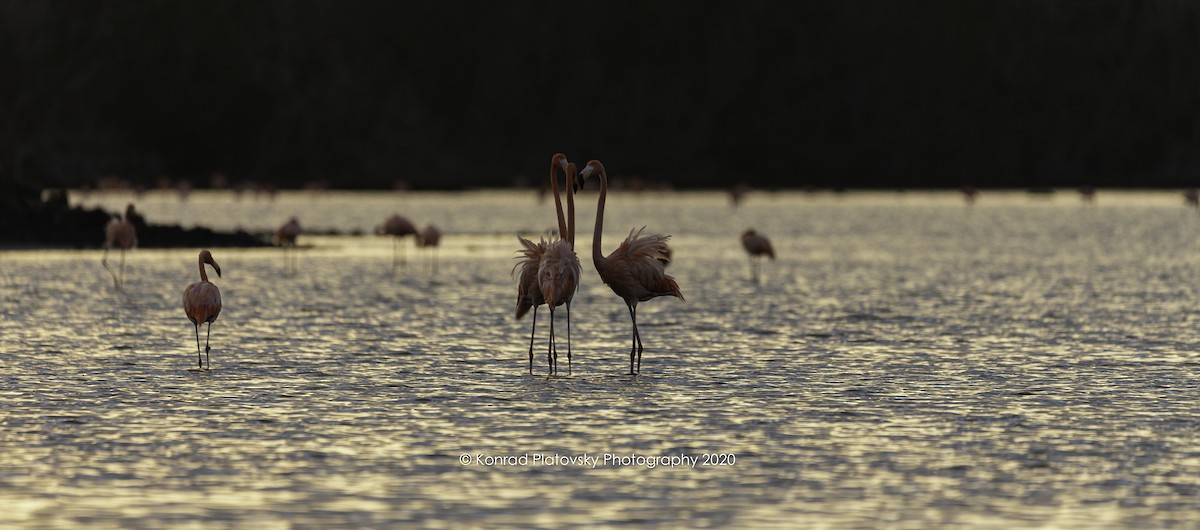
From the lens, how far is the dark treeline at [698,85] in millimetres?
131000

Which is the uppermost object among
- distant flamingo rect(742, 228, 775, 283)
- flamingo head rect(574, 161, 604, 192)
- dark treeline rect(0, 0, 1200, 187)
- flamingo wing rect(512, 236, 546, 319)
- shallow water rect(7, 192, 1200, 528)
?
dark treeline rect(0, 0, 1200, 187)

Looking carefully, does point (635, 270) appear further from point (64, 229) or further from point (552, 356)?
point (64, 229)

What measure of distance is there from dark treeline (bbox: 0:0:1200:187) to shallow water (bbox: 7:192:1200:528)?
97.9 metres

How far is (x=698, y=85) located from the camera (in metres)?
149

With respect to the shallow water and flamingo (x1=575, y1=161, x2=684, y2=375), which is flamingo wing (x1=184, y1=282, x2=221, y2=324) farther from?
flamingo (x1=575, y1=161, x2=684, y2=375)

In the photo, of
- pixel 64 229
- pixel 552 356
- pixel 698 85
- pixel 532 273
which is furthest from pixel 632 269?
pixel 698 85

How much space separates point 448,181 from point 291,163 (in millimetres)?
10667

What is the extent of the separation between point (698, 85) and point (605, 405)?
13396 centimetres

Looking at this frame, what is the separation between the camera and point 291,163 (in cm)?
12738

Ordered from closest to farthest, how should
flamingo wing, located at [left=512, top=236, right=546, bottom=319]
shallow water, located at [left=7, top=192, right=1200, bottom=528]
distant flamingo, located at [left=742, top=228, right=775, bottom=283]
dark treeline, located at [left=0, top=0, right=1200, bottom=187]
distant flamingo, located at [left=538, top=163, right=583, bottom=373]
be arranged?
shallow water, located at [left=7, top=192, right=1200, bottom=528]
distant flamingo, located at [left=538, top=163, right=583, bottom=373]
flamingo wing, located at [left=512, top=236, right=546, bottom=319]
distant flamingo, located at [left=742, top=228, right=775, bottom=283]
dark treeline, located at [left=0, top=0, right=1200, bottom=187]

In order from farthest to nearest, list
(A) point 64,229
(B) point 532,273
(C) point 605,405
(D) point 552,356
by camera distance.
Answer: (A) point 64,229 → (D) point 552,356 → (B) point 532,273 → (C) point 605,405

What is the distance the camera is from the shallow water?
1198 centimetres

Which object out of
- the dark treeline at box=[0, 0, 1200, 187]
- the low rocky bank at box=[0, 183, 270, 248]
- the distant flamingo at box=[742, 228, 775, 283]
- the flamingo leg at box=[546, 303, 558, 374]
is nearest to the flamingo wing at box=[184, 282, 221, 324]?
the flamingo leg at box=[546, 303, 558, 374]

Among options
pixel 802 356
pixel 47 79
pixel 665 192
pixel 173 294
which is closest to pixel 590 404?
pixel 802 356
